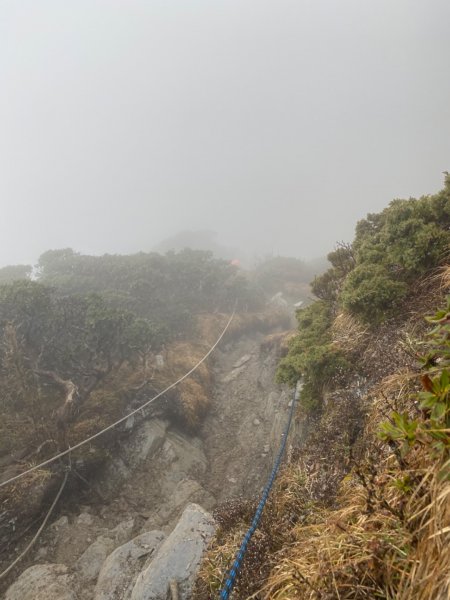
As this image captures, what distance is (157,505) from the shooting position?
891cm

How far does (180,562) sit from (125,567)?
2.02m

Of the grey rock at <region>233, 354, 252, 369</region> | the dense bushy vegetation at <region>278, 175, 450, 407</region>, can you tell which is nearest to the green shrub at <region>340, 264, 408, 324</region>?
the dense bushy vegetation at <region>278, 175, 450, 407</region>

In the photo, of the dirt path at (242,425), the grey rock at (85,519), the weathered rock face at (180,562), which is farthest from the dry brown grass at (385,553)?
the grey rock at (85,519)

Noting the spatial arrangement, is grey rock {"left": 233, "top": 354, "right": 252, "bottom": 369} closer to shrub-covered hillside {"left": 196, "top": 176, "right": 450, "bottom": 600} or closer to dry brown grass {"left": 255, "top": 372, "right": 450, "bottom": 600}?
shrub-covered hillside {"left": 196, "top": 176, "right": 450, "bottom": 600}

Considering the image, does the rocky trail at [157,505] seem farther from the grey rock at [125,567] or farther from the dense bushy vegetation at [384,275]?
the dense bushy vegetation at [384,275]

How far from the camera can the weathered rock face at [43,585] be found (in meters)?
6.05

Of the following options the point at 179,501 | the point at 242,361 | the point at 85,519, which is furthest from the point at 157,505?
the point at 242,361

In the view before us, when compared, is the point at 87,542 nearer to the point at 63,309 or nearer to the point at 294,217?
the point at 63,309

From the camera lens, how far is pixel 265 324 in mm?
22031

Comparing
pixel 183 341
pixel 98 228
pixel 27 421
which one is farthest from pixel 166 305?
pixel 98 228

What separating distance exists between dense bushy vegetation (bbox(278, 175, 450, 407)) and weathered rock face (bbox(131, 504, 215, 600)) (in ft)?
10.0

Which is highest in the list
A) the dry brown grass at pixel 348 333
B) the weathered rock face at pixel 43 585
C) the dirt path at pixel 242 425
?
the dry brown grass at pixel 348 333

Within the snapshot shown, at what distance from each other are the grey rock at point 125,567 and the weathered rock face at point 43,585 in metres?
0.71

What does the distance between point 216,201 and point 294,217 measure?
6386cm
